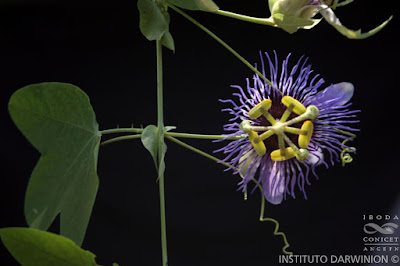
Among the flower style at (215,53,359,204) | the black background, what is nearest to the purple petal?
the flower style at (215,53,359,204)

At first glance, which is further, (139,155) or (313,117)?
(139,155)

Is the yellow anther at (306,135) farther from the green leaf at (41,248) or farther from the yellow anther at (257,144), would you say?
the green leaf at (41,248)

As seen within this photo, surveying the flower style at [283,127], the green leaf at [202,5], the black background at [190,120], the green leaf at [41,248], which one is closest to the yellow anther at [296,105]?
the flower style at [283,127]

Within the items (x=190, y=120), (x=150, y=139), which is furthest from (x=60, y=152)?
(x=190, y=120)

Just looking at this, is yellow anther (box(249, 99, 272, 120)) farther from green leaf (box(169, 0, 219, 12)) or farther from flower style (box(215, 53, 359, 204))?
green leaf (box(169, 0, 219, 12))

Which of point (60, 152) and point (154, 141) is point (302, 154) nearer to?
point (154, 141)

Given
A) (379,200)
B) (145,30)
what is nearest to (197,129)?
(379,200)

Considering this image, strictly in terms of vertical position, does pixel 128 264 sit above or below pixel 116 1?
below

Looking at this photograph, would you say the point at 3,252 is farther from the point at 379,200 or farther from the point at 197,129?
the point at 379,200
